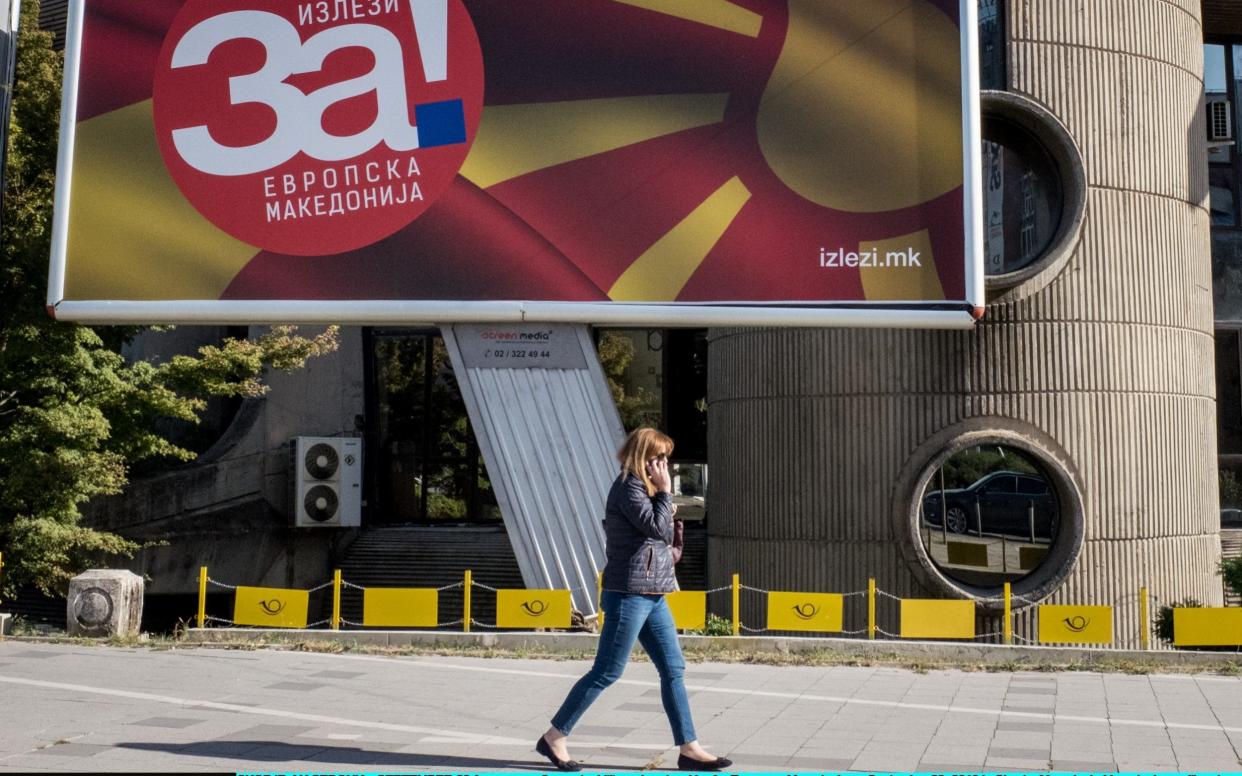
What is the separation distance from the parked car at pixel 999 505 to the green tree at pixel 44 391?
10003 mm

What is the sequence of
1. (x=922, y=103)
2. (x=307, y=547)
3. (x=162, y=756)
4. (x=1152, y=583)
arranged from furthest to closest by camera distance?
(x=307, y=547)
(x=1152, y=583)
(x=922, y=103)
(x=162, y=756)

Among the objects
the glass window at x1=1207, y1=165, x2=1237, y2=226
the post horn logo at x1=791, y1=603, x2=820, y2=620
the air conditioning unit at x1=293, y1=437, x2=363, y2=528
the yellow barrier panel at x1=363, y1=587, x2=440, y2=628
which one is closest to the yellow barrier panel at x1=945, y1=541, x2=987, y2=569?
the post horn logo at x1=791, y1=603, x2=820, y2=620

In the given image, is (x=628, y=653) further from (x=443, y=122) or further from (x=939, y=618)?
(x=939, y=618)

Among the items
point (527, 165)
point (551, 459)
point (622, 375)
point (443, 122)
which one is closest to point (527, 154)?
point (527, 165)

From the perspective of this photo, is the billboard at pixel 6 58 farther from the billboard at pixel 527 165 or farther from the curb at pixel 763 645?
the curb at pixel 763 645

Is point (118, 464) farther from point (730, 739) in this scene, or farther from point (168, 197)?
point (730, 739)

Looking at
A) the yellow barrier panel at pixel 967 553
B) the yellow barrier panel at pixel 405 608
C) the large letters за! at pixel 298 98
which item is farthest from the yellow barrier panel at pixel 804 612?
the large letters за! at pixel 298 98

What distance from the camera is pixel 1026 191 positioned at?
16.2 meters

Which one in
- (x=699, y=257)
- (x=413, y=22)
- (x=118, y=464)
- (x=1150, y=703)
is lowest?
(x=1150, y=703)

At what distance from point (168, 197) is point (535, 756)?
846 centimetres

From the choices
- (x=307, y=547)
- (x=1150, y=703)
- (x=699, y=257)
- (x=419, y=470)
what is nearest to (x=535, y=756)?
(x=1150, y=703)

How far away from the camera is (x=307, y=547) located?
2439cm

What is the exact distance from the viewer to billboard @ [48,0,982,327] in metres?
12.2

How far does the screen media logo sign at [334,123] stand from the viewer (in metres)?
12.7
